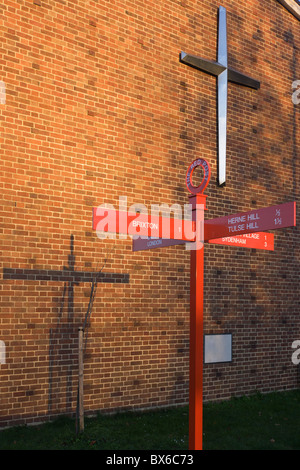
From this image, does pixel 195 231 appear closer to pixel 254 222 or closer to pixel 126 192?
pixel 254 222

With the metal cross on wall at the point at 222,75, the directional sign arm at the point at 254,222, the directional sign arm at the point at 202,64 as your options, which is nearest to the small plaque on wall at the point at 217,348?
the metal cross on wall at the point at 222,75

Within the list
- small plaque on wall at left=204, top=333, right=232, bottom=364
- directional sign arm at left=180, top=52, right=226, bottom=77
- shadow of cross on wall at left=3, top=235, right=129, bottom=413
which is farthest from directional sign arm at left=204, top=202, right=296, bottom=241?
directional sign arm at left=180, top=52, right=226, bottom=77

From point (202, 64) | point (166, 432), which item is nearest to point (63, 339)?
point (166, 432)

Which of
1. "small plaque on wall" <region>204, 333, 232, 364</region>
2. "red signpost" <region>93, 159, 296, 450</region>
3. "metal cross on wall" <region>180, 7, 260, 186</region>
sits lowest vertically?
"small plaque on wall" <region>204, 333, 232, 364</region>

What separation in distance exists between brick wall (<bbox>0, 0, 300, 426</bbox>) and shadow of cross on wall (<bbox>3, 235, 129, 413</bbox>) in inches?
0.9

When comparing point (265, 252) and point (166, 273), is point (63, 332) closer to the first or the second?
point (166, 273)

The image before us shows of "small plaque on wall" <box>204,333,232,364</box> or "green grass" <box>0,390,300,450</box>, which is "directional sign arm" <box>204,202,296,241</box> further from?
"small plaque on wall" <box>204,333,232,364</box>

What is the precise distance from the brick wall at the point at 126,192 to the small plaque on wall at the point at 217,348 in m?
0.17

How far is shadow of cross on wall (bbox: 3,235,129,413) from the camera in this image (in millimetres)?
7121

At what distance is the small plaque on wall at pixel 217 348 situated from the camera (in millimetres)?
9125

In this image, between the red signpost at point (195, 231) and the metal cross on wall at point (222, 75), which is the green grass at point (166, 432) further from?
the metal cross on wall at point (222, 75)

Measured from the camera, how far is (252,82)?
405 inches

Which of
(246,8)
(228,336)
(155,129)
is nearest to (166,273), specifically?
(228,336)

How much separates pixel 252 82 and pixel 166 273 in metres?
4.53
